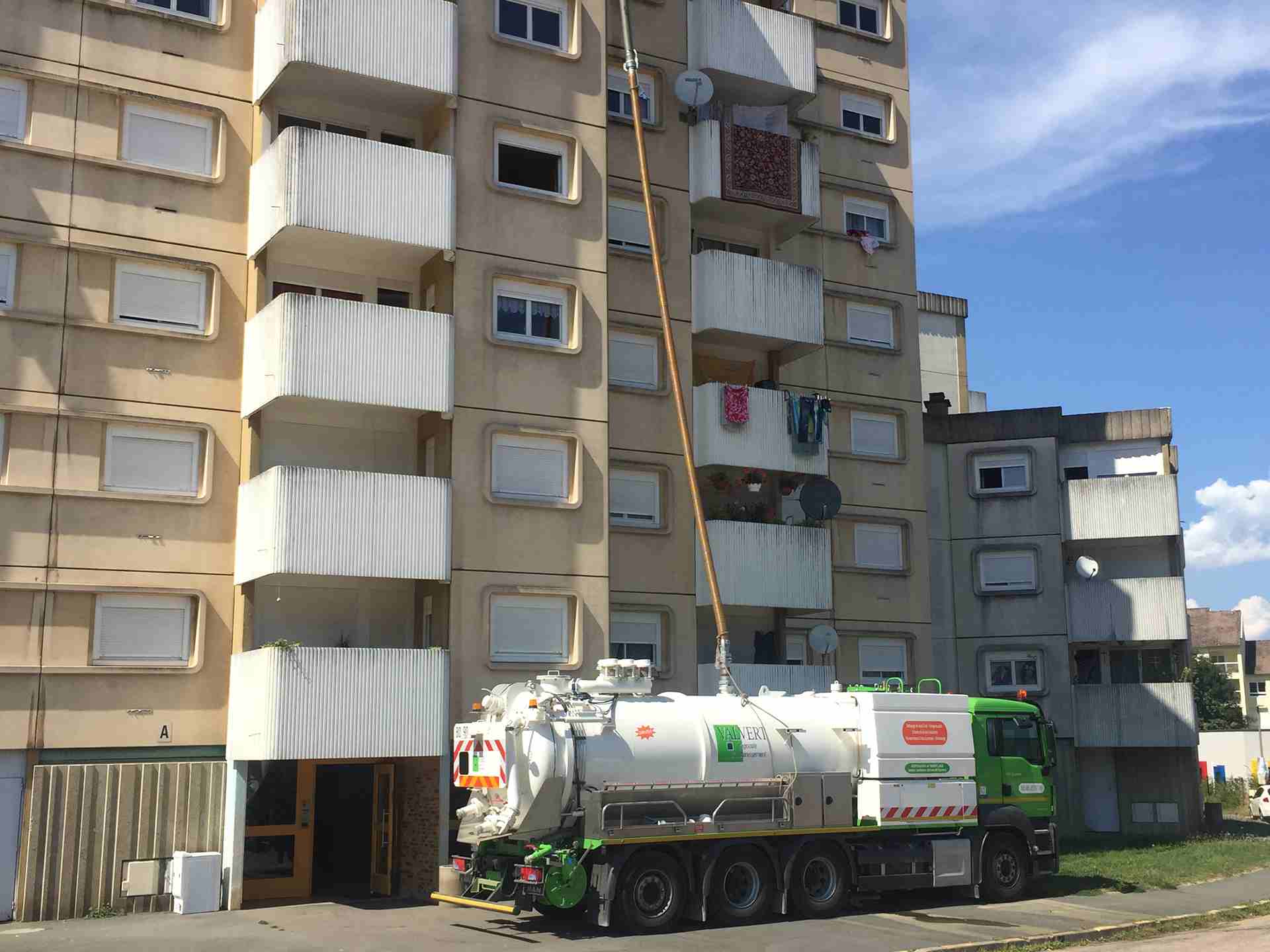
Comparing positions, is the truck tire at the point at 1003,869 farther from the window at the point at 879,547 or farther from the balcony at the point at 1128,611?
the balcony at the point at 1128,611

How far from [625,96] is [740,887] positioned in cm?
1869

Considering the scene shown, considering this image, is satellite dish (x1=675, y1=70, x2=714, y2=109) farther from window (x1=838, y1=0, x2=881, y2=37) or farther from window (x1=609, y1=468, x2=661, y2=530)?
window (x1=609, y1=468, x2=661, y2=530)

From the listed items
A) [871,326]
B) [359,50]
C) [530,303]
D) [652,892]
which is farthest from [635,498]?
[652,892]

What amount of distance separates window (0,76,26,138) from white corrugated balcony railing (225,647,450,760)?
33.1 feet

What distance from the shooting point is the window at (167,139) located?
26.3 m

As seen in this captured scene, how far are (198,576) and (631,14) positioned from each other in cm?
1640

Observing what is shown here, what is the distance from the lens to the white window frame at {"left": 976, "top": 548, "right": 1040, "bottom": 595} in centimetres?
4003

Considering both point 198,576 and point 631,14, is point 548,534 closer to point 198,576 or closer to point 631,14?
point 198,576

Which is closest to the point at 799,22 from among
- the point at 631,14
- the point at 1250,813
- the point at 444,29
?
the point at 631,14

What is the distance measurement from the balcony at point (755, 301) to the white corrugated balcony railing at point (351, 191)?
7.17m

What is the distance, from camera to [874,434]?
1426 inches

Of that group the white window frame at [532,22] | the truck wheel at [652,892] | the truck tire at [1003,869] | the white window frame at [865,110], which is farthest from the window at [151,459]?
the white window frame at [865,110]

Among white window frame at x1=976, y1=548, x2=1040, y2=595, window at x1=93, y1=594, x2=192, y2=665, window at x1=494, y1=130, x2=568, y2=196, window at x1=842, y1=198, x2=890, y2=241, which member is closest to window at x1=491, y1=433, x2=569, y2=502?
window at x1=494, y1=130, x2=568, y2=196

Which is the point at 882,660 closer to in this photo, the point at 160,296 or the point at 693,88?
the point at 693,88
